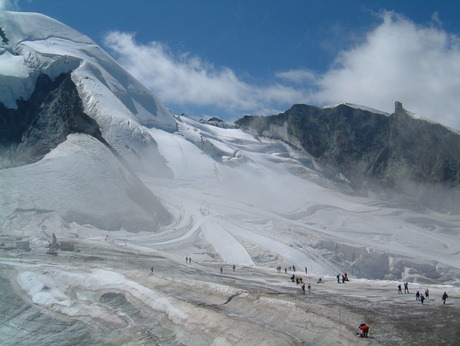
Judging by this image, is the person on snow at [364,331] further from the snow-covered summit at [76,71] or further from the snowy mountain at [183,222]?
the snow-covered summit at [76,71]

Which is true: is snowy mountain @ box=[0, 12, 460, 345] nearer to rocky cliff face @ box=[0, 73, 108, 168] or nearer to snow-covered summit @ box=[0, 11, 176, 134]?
rocky cliff face @ box=[0, 73, 108, 168]

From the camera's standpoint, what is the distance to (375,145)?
135 metres

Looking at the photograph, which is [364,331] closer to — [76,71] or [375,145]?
[76,71]

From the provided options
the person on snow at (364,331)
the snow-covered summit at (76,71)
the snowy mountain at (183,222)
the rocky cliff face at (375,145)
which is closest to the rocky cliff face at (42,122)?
the snowy mountain at (183,222)

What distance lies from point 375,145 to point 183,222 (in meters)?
91.7

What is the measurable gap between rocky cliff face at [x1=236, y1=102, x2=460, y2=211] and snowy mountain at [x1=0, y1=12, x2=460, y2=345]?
28.6 inches

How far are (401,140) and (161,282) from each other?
116 m

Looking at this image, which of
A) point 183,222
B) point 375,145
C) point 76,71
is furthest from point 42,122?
point 375,145

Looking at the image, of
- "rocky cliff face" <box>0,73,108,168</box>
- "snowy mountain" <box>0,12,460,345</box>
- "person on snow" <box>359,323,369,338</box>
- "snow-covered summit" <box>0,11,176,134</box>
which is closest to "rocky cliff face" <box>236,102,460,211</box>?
"snowy mountain" <box>0,12,460,345</box>

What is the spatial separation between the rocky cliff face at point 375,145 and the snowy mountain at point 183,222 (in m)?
0.73

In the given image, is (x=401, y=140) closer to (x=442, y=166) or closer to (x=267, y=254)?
(x=442, y=166)

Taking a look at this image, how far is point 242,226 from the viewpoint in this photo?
231 feet

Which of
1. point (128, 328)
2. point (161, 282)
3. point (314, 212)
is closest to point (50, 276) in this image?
point (161, 282)

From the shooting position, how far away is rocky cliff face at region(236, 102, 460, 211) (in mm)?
115938
